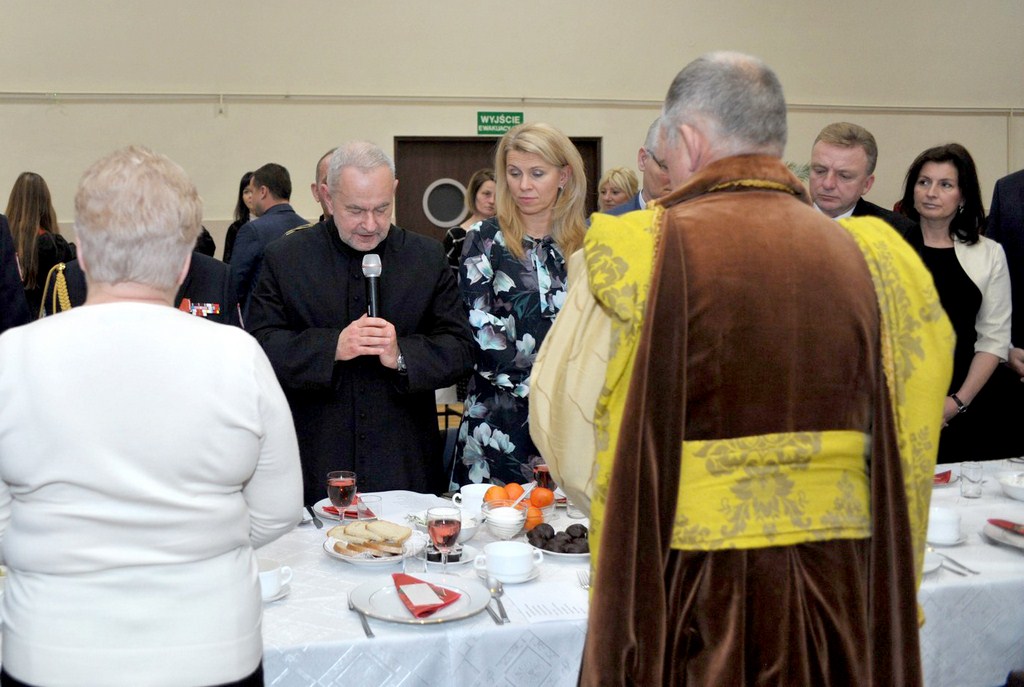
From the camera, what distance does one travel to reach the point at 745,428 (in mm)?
1434

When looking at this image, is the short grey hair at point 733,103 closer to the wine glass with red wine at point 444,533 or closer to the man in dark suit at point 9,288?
the wine glass with red wine at point 444,533

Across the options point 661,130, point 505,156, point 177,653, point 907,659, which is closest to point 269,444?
point 177,653

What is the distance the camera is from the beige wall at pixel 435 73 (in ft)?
24.2

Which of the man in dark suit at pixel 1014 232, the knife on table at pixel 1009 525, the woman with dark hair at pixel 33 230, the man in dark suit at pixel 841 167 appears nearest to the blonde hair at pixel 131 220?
the knife on table at pixel 1009 525

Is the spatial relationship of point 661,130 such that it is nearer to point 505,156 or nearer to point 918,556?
point 918,556

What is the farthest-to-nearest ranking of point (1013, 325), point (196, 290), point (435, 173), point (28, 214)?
point (435, 173), point (28, 214), point (1013, 325), point (196, 290)

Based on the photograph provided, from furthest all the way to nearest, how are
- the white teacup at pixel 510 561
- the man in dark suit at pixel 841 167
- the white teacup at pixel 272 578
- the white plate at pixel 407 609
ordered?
the man in dark suit at pixel 841 167 < the white teacup at pixel 510 561 < the white teacup at pixel 272 578 < the white plate at pixel 407 609

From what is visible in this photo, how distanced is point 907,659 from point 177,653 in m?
1.08

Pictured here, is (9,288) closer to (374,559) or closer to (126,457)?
(374,559)

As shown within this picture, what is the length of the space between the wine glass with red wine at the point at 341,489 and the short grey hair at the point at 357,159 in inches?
36.2

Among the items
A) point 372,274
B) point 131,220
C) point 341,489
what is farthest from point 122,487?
point 372,274

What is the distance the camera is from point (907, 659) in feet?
4.94

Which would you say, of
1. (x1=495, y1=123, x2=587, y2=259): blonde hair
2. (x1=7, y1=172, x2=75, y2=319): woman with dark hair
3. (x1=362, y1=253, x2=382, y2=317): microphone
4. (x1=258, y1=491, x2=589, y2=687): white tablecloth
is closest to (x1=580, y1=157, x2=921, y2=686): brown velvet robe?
(x1=258, y1=491, x2=589, y2=687): white tablecloth

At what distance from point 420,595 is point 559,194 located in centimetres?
170
